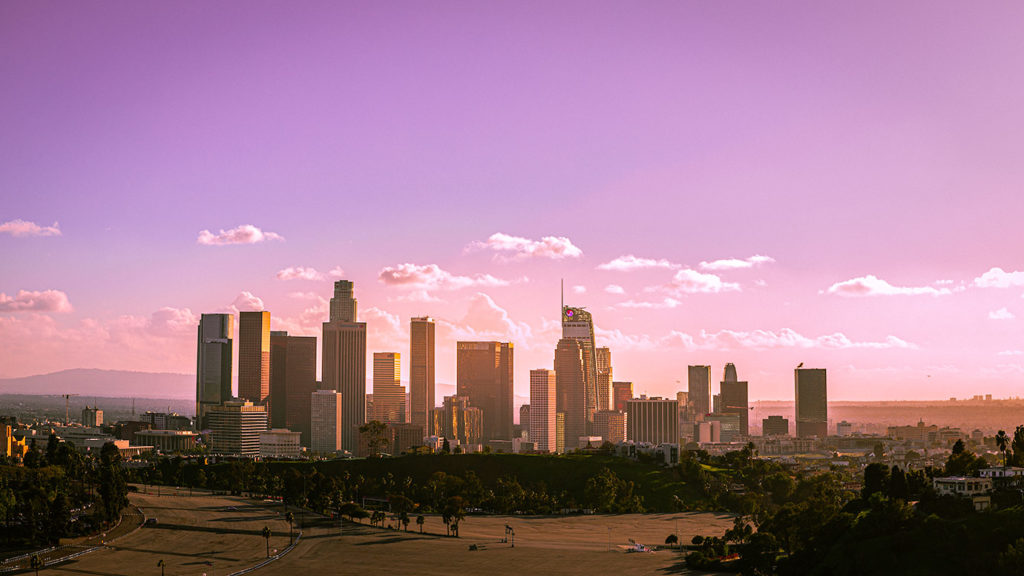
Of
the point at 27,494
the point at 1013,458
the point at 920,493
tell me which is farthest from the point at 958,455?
the point at 27,494

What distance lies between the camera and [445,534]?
18850 cm

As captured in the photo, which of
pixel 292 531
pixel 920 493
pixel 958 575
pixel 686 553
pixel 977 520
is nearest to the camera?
pixel 958 575

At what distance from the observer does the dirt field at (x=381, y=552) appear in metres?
154

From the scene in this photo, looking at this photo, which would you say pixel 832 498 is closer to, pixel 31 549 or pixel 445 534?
pixel 445 534

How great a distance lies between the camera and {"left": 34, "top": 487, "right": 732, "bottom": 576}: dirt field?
6043 inches

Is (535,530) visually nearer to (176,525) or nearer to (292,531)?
(292,531)

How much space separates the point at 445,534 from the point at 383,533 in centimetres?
1190

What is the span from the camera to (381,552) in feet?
551

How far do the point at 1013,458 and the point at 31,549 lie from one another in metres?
170

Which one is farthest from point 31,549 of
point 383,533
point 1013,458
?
point 1013,458

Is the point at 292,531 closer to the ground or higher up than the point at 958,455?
closer to the ground

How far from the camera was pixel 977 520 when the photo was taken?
130 meters

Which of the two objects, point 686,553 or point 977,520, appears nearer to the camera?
point 977,520

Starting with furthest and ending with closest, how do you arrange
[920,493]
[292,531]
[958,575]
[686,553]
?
[292,531]
[686,553]
[920,493]
[958,575]
